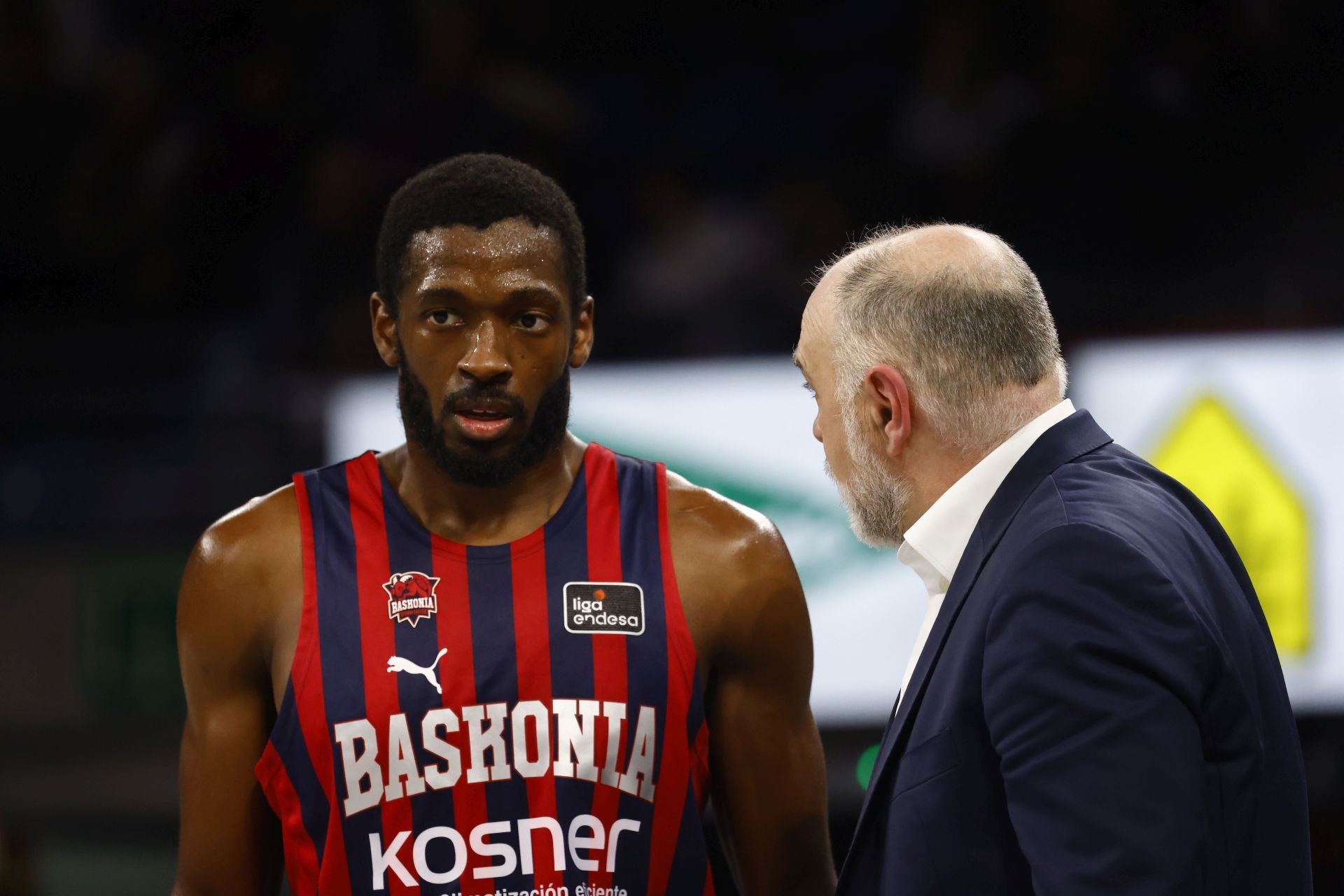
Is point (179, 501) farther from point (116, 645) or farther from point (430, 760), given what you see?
point (430, 760)

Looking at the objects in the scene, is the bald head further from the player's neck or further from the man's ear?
the player's neck

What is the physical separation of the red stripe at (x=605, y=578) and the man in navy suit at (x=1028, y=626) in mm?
357

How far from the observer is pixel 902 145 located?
17.7 feet

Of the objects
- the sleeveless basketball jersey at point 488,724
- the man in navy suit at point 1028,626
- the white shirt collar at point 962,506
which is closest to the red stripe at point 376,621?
the sleeveless basketball jersey at point 488,724

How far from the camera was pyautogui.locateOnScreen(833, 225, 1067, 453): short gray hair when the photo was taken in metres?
1.59

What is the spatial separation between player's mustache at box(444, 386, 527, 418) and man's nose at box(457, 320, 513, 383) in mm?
13

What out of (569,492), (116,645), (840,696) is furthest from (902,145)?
(569,492)

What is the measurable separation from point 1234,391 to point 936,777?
10.9 ft

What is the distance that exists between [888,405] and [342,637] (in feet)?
2.50

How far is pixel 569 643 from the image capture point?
1915 mm

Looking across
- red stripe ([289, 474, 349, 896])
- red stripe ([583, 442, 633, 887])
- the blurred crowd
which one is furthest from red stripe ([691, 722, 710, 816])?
the blurred crowd

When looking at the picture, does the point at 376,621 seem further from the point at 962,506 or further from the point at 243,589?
the point at 962,506

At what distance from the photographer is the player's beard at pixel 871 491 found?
5.54ft

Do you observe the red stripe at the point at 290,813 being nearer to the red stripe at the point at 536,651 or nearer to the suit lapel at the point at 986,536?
the red stripe at the point at 536,651
